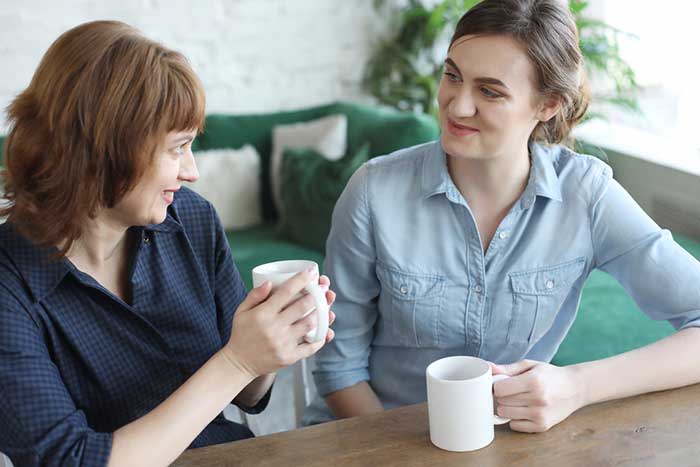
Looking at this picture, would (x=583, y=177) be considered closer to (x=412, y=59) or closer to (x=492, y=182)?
(x=492, y=182)

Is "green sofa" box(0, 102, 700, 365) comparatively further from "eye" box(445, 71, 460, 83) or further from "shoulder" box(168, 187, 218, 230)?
"shoulder" box(168, 187, 218, 230)

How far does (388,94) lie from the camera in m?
4.21

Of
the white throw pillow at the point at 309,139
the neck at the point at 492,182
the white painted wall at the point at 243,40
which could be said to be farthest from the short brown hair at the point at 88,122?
the white painted wall at the point at 243,40

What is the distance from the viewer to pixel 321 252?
3.21 metres

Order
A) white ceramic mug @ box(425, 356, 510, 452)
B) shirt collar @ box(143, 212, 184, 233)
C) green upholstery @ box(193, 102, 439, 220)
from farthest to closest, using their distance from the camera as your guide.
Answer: green upholstery @ box(193, 102, 439, 220) < shirt collar @ box(143, 212, 184, 233) < white ceramic mug @ box(425, 356, 510, 452)

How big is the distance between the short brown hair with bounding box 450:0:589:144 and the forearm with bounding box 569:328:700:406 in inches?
18.9

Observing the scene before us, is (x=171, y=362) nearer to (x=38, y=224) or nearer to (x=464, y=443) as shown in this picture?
(x=38, y=224)

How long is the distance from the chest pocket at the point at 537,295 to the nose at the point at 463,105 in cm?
30

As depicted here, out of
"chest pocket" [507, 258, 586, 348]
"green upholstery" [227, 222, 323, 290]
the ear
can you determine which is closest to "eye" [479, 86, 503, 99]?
the ear

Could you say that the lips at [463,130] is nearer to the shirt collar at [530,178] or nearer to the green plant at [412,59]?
the shirt collar at [530,178]

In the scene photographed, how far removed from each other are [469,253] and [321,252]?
5.70 ft

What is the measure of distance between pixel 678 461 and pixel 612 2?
3.01m

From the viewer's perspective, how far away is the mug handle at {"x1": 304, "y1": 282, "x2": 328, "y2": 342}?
1111 millimetres

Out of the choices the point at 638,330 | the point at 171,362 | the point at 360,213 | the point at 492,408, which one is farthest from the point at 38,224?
the point at 638,330
